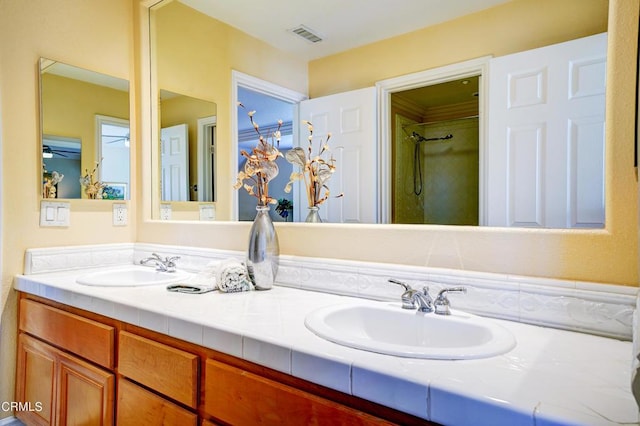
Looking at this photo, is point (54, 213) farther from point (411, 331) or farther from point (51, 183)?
point (411, 331)

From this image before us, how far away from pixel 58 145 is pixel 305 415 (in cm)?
181

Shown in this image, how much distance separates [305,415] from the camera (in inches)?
31.9

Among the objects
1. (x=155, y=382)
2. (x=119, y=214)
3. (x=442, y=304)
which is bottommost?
(x=155, y=382)

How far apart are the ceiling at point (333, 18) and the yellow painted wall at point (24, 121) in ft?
2.38

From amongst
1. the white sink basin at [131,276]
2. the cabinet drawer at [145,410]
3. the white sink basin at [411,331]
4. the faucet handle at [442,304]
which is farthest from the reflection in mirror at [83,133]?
the faucet handle at [442,304]

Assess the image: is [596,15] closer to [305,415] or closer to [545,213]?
[545,213]

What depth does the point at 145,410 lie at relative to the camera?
45.7 inches

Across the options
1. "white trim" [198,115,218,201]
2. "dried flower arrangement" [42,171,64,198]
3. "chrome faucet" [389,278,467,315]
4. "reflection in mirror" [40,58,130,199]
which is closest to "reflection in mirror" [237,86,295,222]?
"white trim" [198,115,218,201]

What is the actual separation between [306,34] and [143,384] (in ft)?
4.64

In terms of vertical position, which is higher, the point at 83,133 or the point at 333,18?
the point at 333,18

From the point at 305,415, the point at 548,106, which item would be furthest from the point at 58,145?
the point at 548,106

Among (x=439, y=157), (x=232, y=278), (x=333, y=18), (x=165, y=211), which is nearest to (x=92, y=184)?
(x=165, y=211)

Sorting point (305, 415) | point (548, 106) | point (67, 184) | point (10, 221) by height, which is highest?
point (548, 106)

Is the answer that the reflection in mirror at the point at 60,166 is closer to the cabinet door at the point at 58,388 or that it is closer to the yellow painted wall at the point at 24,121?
the yellow painted wall at the point at 24,121
